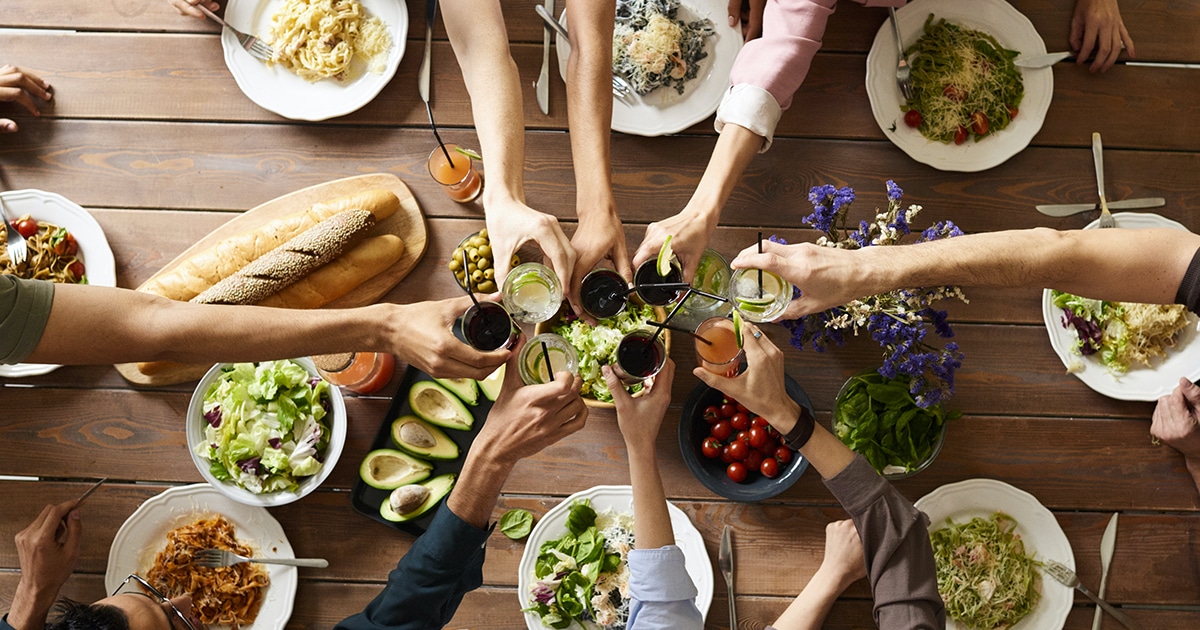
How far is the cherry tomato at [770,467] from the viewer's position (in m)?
2.24

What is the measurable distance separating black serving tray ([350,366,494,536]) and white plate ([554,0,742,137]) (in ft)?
3.29

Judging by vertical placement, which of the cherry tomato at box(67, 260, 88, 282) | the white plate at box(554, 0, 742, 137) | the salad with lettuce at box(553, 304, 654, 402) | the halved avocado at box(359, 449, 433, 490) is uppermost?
the white plate at box(554, 0, 742, 137)

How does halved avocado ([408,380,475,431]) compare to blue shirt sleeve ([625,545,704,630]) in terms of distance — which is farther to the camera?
halved avocado ([408,380,475,431])

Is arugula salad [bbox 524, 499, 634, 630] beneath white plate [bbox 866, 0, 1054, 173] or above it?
beneath

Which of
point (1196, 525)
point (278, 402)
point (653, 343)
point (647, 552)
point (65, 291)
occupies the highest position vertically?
point (65, 291)

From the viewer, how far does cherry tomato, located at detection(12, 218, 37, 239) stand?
2.41 metres

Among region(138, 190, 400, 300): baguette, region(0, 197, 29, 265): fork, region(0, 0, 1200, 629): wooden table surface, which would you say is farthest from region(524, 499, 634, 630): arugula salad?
region(0, 197, 29, 265): fork

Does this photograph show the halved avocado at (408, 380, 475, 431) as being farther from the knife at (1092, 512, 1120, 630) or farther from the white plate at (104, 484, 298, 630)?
the knife at (1092, 512, 1120, 630)

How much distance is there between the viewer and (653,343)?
6.53 ft

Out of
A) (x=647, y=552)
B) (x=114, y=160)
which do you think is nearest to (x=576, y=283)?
(x=647, y=552)

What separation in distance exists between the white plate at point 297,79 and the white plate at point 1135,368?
2241 mm

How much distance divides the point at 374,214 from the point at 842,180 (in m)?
1.53

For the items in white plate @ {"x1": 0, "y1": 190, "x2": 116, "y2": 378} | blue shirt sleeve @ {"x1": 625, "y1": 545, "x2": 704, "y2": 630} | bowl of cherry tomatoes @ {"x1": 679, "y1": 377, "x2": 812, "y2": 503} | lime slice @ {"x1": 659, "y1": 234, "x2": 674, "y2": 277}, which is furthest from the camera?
white plate @ {"x1": 0, "y1": 190, "x2": 116, "y2": 378}

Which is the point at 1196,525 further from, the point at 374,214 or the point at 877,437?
the point at 374,214
